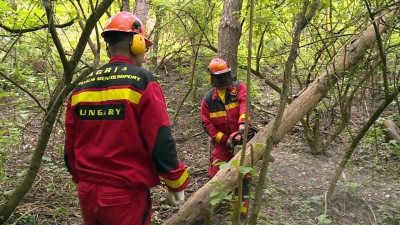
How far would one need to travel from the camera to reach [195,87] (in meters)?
9.59

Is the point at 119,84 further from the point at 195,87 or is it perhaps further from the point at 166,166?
the point at 195,87

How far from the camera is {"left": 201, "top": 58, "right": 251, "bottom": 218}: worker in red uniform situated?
4.72 meters

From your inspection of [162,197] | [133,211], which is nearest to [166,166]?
[133,211]

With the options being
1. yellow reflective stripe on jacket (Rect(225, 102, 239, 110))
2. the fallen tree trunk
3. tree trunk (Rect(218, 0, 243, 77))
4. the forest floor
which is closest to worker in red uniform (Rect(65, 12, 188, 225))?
the forest floor

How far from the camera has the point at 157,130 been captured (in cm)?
237

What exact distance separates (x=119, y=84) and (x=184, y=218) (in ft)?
6.52

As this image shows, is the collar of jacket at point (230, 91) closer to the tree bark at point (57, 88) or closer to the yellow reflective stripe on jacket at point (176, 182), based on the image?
the tree bark at point (57, 88)

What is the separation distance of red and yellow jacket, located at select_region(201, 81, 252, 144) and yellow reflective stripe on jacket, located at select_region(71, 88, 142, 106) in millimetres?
2463

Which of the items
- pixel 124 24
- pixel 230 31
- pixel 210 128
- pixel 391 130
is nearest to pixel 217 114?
pixel 210 128

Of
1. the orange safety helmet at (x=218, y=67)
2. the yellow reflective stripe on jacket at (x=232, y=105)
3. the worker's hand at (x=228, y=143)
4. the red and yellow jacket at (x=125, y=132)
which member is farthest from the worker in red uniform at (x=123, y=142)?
the yellow reflective stripe on jacket at (x=232, y=105)

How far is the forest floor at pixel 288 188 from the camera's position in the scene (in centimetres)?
430

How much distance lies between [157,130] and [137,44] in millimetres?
672

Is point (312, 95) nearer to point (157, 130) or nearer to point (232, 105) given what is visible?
point (232, 105)

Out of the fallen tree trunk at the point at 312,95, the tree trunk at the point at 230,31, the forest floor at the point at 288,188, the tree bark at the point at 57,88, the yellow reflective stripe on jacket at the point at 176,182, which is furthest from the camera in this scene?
the tree trunk at the point at 230,31
